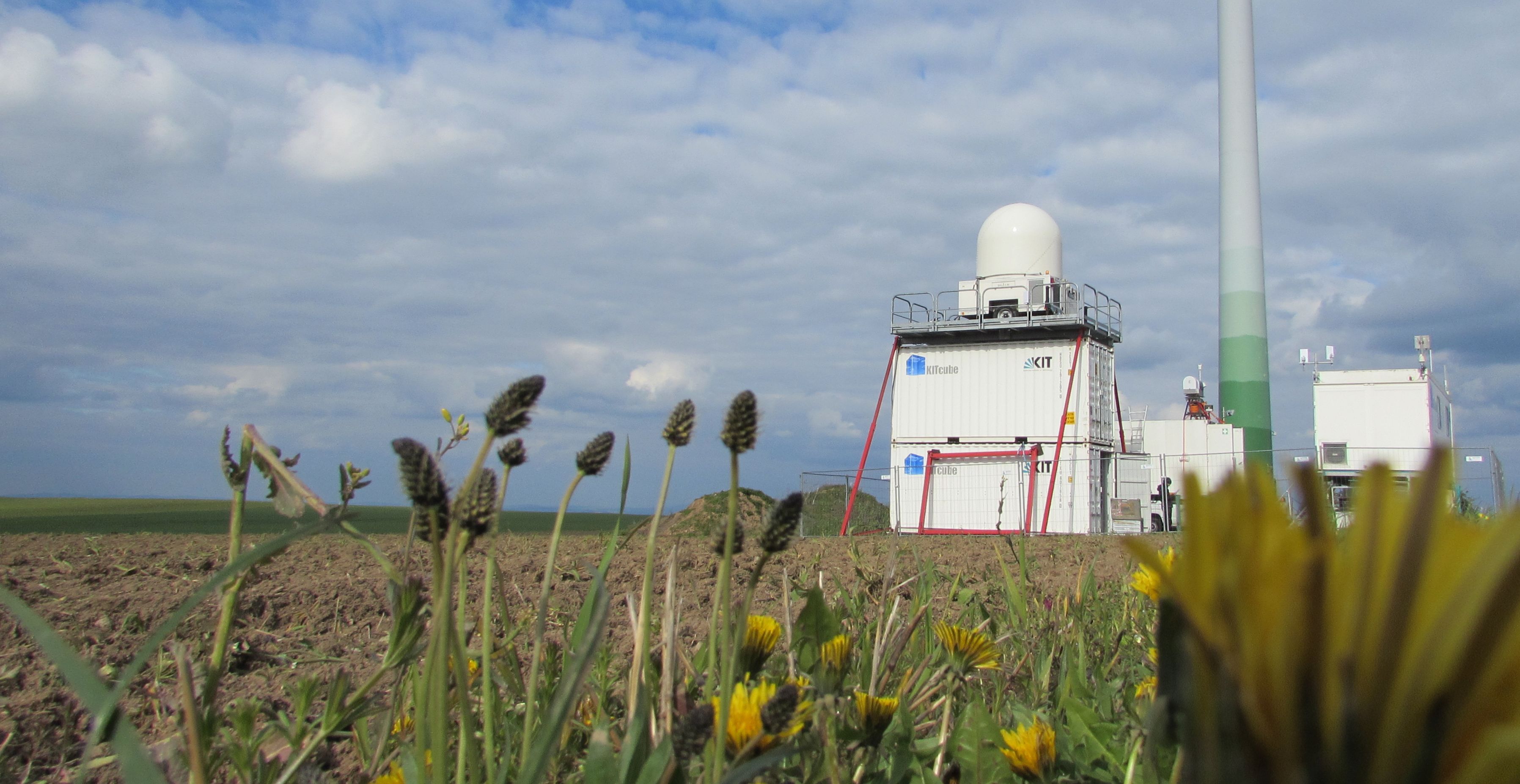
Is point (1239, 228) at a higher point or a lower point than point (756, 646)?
higher

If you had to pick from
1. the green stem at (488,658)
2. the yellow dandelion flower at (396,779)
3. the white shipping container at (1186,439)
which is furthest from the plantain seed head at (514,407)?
the white shipping container at (1186,439)

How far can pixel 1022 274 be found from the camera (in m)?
19.2

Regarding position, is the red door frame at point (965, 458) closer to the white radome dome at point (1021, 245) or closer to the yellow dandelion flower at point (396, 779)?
the white radome dome at point (1021, 245)

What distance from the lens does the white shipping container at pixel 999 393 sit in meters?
18.0

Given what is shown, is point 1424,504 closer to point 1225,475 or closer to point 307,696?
point 1225,475

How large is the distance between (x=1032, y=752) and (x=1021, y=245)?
62.8ft

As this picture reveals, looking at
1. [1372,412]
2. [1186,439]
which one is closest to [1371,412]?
[1372,412]

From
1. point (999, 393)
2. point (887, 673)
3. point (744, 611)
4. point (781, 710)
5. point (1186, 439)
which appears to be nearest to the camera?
point (781, 710)

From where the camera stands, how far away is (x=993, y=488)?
18109 millimetres

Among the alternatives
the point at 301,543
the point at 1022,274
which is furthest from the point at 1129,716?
the point at 1022,274

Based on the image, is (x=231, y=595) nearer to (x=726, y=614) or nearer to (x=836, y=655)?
(x=726, y=614)

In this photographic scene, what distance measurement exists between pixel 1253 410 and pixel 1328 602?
28.0 meters

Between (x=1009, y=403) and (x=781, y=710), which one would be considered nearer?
(x=781, y=710)

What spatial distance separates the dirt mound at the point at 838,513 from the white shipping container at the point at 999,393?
5.88ft
